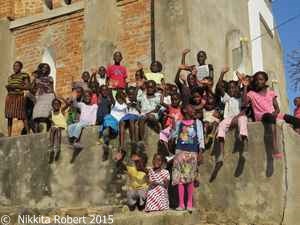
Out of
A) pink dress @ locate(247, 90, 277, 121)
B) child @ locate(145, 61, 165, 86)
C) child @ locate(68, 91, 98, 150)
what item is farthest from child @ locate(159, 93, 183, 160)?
child @ locate(68, 91, 98, 150)

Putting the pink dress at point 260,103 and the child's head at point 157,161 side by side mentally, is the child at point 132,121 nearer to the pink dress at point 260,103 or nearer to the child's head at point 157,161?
the child's head at point 157,161

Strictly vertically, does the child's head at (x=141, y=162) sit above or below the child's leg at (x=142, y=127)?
below

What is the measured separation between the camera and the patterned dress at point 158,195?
8961mm

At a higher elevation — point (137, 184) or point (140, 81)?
point (140, 81)

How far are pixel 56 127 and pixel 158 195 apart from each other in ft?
8.86

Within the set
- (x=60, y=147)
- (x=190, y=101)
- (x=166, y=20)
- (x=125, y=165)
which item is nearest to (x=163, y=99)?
(x=190, y=101)

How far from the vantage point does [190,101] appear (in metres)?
9.77

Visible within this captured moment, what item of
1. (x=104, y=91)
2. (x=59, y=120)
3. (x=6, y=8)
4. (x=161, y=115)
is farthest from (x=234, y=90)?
(x=6, y=8)

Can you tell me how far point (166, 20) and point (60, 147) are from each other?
4279 millimetres

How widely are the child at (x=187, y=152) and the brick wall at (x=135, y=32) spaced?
503 cm

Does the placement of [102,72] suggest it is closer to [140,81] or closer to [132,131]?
[140,81]

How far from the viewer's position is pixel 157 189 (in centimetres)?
899

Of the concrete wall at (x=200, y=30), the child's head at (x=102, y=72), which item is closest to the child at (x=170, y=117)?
the child's head at (x=102, y=72)

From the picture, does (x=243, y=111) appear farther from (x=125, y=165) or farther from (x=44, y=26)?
(x=44, y=26)
